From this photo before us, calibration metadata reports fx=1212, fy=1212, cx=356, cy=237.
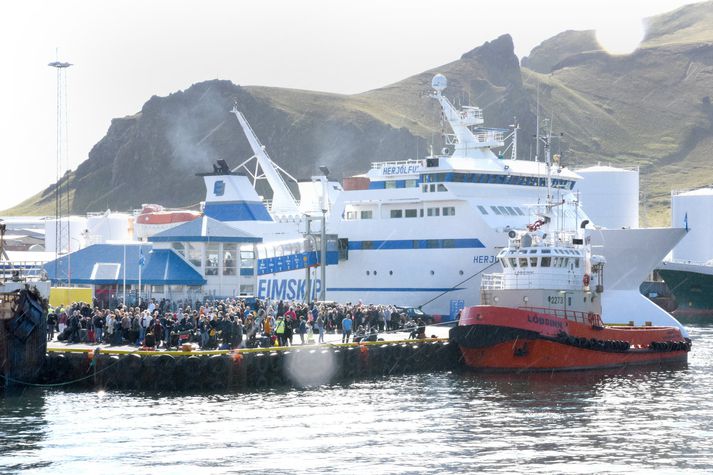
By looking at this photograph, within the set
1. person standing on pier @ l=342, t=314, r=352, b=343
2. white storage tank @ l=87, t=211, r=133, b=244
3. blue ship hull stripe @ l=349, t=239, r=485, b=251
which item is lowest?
person standing on pier @ l=342, t=314, r=352, b=343

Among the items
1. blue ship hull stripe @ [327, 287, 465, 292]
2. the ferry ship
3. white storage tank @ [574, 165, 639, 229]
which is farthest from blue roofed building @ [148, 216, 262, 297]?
white storage tank @ [574, 165, 639, 229]

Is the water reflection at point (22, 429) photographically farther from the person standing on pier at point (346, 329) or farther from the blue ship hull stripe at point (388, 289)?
the blue ship hull stripe at point (388, 289)

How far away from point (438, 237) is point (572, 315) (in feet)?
46.9

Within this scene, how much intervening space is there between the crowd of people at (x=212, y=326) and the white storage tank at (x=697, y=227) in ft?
187

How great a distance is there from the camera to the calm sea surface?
26109mm

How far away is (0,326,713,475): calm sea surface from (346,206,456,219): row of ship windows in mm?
19534

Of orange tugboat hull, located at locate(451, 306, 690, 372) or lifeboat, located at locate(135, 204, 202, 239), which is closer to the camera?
orange tugboat hull, located at locate(451, 306, 690, 372)

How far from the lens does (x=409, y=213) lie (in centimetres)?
6059

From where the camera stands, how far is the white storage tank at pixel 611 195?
272ft

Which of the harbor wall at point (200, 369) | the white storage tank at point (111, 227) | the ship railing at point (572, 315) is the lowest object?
the harbor wall at point (200, 369)

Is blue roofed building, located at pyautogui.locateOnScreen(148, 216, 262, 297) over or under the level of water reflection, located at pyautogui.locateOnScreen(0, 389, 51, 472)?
over

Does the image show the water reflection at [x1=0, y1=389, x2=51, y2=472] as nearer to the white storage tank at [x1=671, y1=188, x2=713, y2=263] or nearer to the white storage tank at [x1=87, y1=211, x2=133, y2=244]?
the white storage tank at [x1=87, y1=211, x2=133, y2=244]

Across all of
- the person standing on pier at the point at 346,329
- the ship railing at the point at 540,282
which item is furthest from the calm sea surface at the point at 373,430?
the ship railing at the point at 540,282

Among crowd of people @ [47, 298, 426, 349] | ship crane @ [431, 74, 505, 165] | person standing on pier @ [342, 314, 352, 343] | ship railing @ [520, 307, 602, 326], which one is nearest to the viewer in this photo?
crowd of people @ [47, 298, 426, 349]
